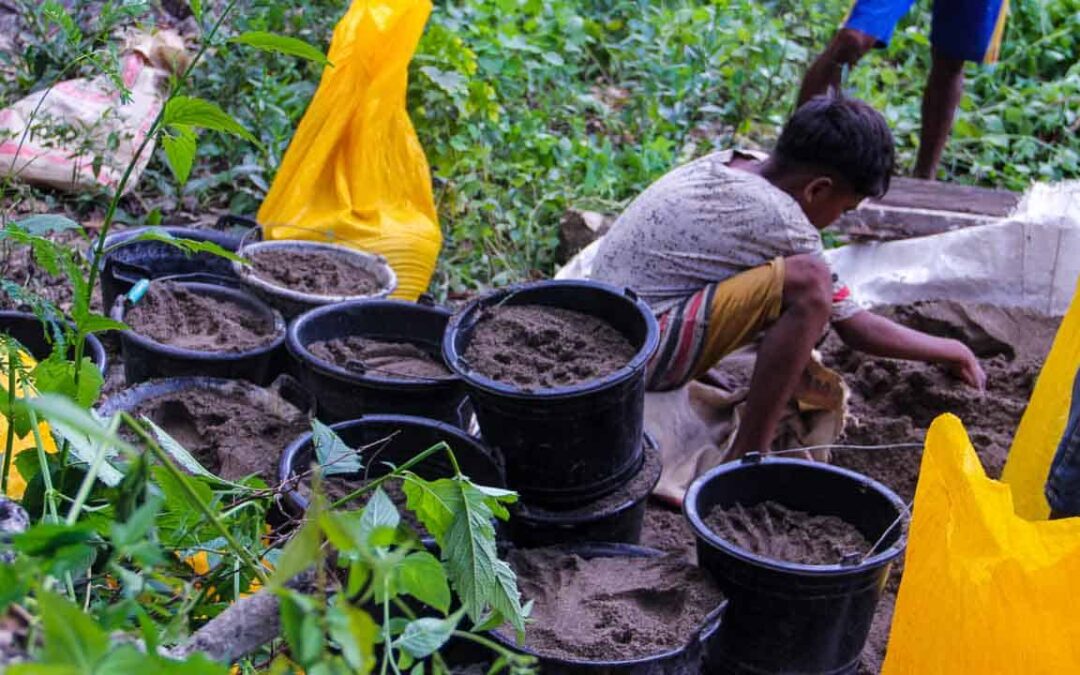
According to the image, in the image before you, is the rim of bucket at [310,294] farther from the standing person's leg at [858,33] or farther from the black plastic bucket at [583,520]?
the standing person's leg at [858,33]

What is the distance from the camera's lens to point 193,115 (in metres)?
1.29

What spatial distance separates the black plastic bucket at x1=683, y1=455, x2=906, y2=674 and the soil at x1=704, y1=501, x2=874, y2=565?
0.14ft

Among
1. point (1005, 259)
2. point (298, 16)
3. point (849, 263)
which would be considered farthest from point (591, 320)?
point (298, 16)

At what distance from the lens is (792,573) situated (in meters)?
2.05

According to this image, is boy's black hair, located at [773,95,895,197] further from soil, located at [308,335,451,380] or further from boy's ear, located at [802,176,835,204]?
soil, located at [308,335,451,380]

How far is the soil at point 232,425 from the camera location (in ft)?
7.55

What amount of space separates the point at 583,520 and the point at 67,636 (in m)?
1.68

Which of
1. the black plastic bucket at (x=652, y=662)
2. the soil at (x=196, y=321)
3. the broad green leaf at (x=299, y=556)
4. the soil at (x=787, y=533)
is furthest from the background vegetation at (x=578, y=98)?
the broad green leaf at (x=299, y=556)

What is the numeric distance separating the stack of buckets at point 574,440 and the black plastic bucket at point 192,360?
552 mm

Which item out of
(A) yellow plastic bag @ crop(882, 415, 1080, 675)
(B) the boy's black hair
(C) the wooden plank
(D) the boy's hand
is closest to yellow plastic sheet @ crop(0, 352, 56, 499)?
(A) yellow plastic bag @ crop(882, 415, 1080, 675)

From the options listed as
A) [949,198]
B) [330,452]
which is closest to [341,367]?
[330,452]

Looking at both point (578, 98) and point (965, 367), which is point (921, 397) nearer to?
point (965, 367)

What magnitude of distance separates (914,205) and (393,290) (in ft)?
5.97

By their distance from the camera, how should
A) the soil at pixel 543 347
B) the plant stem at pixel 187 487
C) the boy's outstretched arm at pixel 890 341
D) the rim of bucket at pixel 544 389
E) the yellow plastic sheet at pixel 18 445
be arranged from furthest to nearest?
the boy's outstretched arm at pixel 890 341 → the soil at pixel 543 347 → the rim of bucket at pixel 544 389 → the yellow plastic sheet at pixel 18 445 → the plant stem at pixel 187 487
